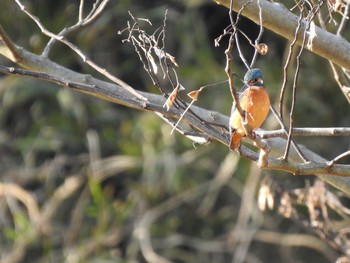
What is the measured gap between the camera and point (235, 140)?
8.09 feet

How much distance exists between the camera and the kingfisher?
8.14 feet

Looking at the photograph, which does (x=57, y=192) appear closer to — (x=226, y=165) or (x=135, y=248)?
(x=135, y=248)

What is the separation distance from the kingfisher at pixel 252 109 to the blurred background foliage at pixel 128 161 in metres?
3.45

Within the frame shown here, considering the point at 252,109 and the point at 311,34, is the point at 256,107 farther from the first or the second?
the point at 311,34

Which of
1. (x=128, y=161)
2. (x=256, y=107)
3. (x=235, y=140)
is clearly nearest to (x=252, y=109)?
(x=256, y=107)

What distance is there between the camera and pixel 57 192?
6.61m

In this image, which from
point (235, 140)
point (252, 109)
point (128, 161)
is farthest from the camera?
point (128, 161)

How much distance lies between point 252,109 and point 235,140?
26 centimetres

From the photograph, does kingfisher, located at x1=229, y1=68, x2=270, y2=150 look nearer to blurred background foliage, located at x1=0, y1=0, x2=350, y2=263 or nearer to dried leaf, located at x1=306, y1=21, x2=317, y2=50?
dried leaf, located at x1=306, y1=21, x2=317, y2=50

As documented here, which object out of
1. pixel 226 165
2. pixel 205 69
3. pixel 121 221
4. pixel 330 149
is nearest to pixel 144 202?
pixel 121 221

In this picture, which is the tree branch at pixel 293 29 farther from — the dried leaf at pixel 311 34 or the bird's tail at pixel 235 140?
the bird's tail at pixel 235 140

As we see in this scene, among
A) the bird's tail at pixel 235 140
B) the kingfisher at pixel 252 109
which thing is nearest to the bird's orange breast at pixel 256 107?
the kingfisher at pixel 252 109

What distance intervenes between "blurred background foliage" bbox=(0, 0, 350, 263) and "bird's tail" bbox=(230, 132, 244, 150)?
152 inches

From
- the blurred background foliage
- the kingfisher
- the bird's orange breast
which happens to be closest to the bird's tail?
the kingfisher
